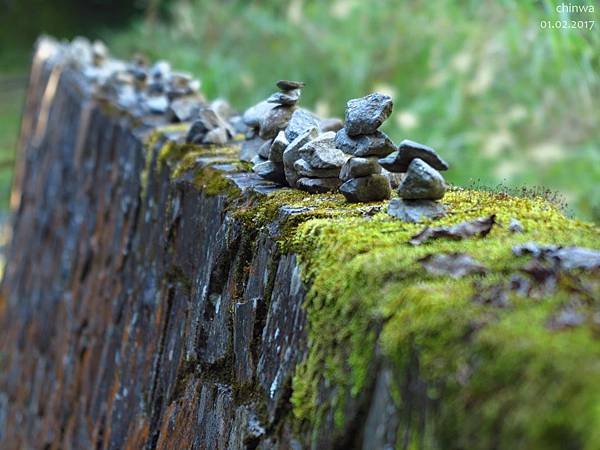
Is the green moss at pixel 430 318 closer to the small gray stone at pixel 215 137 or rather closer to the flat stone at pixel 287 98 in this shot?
the flat stone at pixel 287 98

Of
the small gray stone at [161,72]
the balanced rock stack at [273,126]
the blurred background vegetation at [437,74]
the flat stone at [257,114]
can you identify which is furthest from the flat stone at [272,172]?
the blurred background vegetation at [437,74]

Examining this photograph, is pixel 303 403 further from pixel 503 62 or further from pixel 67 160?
pixel 503 62

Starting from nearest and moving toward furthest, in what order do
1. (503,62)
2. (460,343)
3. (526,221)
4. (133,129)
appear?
(460,343)
(526,221)
(133,129)
(503,62)

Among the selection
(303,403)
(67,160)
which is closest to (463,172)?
(67,160)

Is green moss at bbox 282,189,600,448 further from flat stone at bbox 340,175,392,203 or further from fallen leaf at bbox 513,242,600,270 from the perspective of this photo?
flat stone at bbox 340,175,392,203

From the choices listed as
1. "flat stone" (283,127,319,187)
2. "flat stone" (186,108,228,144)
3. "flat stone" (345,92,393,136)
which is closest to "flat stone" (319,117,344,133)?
"flat stone" (283,127,319,187)

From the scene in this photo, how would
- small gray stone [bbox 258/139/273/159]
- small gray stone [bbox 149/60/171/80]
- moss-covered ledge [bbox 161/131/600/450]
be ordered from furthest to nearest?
small gray stone [bbox 149/60/171/80] < small gray stone [bbox 258/139/273/159] < moss-covered ledge [bbox 161/131/600/450]

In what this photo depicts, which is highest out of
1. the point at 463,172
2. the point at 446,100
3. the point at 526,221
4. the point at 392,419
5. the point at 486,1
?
the point at 486,1
